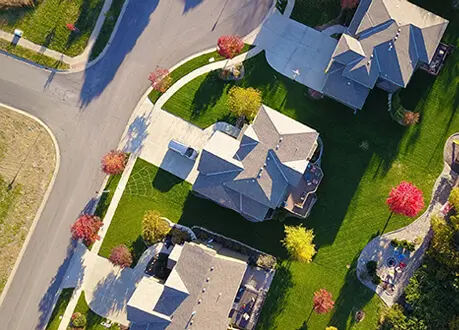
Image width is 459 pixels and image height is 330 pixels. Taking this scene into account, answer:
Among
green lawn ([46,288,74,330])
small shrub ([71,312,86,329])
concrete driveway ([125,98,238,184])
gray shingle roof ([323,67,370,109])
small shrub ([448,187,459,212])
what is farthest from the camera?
green lawn ([46,288,74,330])

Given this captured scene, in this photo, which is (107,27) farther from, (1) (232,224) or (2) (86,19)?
(1) (232,224)

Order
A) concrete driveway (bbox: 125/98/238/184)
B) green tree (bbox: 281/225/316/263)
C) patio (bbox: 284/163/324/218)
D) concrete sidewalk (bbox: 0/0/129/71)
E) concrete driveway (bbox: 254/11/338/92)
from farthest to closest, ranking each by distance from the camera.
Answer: concrete sidewalk (bbox: 0/0/129/71) → concrete driveway (bbox: 125/98/238/184) → concrete driveway (bbox: 254/11/338/92) → patio (bbox: 284/163/324/218) → green tree (bbox: 281/225/316/263)

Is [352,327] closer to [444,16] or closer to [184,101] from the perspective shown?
[184,101]

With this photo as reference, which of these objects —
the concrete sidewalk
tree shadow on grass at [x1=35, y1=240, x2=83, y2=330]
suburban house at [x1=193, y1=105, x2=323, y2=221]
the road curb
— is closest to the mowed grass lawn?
suburban house at [x1=193, y1=105, x2=323, y2=221]

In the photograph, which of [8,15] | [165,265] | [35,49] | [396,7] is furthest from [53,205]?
[396,7]

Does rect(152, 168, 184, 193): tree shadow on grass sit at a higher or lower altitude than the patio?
lower

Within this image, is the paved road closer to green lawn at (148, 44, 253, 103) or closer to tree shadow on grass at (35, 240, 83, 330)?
tree shadow on grass at (35, 240, 83, 330)

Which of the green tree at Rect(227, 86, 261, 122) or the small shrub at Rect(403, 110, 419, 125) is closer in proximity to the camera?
the green tree at Rect(227, 86, 261, 122)
